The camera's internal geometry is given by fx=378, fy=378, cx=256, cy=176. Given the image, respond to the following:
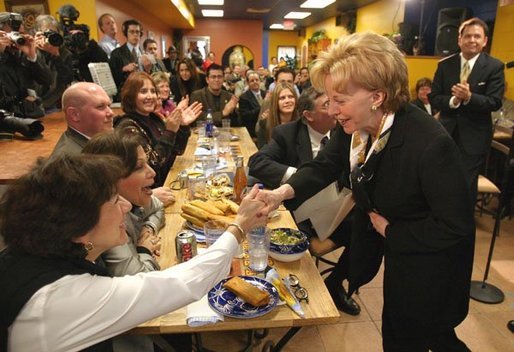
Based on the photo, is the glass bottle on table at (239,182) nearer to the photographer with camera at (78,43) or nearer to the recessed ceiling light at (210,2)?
the photographer with camera at (78,43)

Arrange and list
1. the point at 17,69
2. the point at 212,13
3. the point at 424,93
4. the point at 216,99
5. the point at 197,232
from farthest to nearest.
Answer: the point at 212,13 < the point at 424,93 < the point at 216,99 < the point at 17,69 < the point at 197,232

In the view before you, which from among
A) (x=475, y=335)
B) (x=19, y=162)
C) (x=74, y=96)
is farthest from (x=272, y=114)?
(x=475, y=335)

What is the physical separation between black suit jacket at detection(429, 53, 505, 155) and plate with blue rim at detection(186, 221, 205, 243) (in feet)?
9.24

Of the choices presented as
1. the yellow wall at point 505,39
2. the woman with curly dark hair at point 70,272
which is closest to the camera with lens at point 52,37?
the woman with curly dark hair at point 70,272

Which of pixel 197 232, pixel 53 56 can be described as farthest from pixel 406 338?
pixel 53 56

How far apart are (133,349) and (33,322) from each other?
51 centimetres

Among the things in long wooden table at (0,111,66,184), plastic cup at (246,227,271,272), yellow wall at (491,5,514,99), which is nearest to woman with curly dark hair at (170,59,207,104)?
long wooden table at (0,111,66,184)

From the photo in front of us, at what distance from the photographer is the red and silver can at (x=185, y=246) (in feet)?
4.71

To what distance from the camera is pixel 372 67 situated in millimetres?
1267

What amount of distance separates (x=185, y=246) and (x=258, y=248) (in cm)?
28

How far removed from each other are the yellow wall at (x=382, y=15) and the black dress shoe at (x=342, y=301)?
630 cm

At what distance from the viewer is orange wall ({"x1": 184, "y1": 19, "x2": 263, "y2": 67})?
47.2 ft

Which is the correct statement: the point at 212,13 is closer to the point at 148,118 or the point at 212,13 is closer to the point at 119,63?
the point at 119,63

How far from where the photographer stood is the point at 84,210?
0.94m
